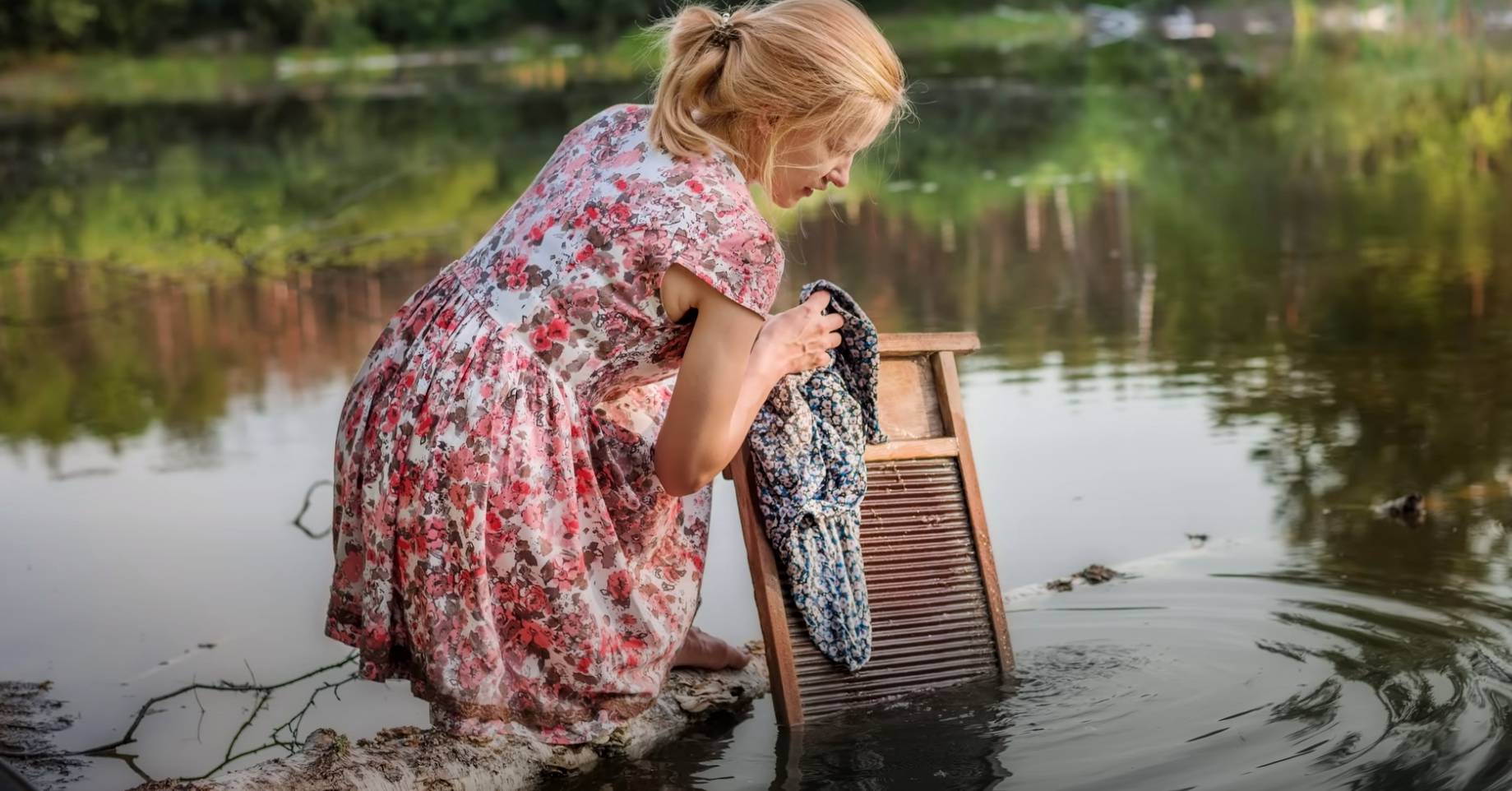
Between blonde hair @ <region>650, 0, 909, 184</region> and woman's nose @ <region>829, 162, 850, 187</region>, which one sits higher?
blonde hair @ <region>650, 0, 909, 184</region>

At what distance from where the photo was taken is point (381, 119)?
2019cm

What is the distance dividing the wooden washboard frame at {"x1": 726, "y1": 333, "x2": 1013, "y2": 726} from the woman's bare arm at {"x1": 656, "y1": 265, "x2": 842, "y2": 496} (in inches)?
19.2

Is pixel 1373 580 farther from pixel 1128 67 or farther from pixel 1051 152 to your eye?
pixel 1128 67

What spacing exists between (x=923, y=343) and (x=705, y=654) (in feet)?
2.66

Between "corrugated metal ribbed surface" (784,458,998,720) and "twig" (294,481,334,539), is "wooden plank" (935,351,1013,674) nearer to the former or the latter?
"corrugated metal ribbed surface" (784,458,998,720)

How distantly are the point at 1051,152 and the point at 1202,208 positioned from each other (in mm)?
3670

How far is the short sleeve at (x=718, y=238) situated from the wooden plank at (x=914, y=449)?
2.37ft

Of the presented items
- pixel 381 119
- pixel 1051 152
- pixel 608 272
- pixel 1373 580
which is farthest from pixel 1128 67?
pixel 608 272

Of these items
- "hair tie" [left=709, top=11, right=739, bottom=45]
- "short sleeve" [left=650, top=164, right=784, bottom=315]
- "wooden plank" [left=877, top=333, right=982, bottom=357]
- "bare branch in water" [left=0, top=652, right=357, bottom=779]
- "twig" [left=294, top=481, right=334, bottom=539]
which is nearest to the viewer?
"short sleeve" [left=650, top=164, right=784, bottom=315]

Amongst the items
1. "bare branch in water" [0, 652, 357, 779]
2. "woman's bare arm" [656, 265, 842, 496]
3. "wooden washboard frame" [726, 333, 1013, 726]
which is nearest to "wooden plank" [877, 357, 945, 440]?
"wooden washboard frame" [726, 333, 1013, 726]

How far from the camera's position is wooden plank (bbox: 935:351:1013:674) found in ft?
12.7

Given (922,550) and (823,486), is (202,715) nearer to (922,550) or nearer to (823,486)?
(823,486)

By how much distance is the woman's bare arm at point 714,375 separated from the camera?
3.13 metres

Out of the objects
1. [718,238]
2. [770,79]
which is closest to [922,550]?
[718,238]
